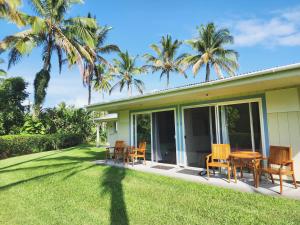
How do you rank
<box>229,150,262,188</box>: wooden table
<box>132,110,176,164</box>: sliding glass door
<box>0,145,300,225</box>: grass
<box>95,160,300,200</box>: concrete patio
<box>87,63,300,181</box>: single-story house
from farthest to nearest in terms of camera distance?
1. <box>132,110,176,164</box>: sliding glass door
2. <box>87,63,300,181</box>: single-story house
3. <box>229,150,262,188</box>: wooden table
4. <box>95,160,300,200</box>: concrete patio
5. <box>0,145,300,225</box>: grass

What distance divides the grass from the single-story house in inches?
80.6

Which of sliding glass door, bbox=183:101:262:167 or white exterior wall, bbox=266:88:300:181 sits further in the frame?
sliding glass door, bbox=183:101:262:167

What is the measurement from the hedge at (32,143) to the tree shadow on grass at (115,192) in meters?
10.2

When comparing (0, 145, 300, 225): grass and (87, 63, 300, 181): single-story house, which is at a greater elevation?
(87, 63, 300, 181): single-story house

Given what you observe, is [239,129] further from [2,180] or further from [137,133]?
[2,180]

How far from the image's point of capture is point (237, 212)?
392 cm

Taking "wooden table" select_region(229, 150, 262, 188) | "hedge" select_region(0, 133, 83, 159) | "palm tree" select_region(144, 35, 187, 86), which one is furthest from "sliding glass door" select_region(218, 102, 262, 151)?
"palm tree" select_region(144, 35, 187, 86)

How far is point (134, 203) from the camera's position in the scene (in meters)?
4.57

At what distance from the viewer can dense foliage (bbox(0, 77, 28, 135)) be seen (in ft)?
57.7

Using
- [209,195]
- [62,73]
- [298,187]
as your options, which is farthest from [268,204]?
[62,73]

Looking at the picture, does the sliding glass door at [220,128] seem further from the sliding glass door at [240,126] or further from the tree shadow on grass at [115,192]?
the tree shadow on grass at [115,192]

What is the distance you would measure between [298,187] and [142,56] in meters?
23.5

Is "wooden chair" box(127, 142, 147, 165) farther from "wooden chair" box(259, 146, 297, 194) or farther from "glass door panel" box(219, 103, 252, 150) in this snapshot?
"wooden chair" box(259, 146, 297, 194)

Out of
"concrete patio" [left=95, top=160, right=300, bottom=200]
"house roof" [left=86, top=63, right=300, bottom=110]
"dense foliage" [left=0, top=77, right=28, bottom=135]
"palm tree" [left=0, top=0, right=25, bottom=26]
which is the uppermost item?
"palm tree" [left=0, top=0, right=25, bottom=26]
